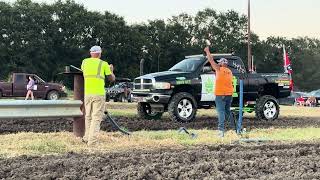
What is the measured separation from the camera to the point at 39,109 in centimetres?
1038

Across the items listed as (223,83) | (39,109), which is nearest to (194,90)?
(223,83)

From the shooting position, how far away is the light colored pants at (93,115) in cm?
1008

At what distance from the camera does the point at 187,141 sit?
420 inches

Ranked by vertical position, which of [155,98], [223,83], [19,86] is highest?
[19,86]

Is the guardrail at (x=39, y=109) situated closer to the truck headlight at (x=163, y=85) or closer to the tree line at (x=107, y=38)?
the truck headlight at (x=163, y=85)

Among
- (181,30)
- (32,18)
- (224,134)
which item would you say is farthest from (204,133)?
(181,30)

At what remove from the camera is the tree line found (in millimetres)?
71938

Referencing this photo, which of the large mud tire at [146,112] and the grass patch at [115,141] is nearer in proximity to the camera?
the grass patch at [115,141]

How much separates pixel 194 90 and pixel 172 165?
10.1 metres

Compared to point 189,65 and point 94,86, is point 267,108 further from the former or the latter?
point 94,86

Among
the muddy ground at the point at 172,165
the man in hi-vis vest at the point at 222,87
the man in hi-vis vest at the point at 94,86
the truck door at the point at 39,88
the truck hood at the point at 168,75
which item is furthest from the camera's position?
the truck door at the point at 39,88

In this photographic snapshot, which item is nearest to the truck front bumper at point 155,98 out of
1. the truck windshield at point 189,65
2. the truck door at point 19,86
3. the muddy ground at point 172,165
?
the truck windshield at point 189,65

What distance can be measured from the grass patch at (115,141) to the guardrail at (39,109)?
456 millimetres

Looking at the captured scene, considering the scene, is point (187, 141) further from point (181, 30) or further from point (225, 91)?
point (181, 30)
